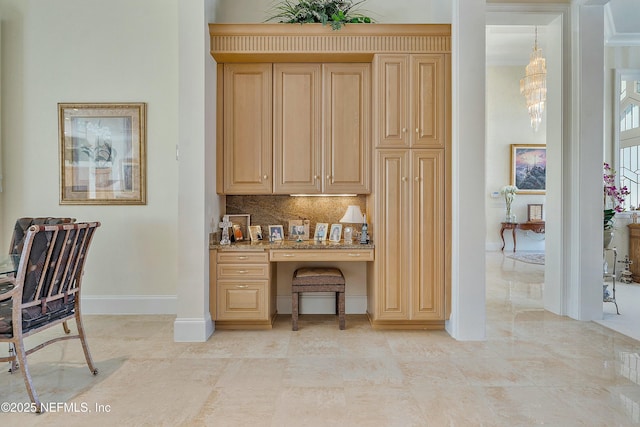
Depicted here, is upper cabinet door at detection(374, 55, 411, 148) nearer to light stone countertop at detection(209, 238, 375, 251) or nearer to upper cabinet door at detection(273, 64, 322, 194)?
upper cabinet door at detection(273, 64, 322, 194)

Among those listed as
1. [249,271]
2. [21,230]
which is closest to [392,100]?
[249,271]

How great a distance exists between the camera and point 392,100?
348 centimetres

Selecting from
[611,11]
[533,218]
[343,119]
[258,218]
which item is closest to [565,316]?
[343,119]

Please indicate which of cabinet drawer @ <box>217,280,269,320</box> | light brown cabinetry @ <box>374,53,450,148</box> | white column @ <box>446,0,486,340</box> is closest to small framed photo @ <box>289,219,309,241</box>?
cabinet drawer @ <box>217,280,269,320</box>

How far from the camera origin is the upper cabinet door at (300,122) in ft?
12.0

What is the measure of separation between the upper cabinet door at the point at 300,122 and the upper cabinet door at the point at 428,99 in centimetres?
92

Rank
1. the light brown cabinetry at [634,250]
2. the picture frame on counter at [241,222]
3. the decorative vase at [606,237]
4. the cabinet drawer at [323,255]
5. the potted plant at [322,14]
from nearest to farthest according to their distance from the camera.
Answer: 1. the potted plant at [322,14]
2. the cabinet drawer at [323,255]
3. the picture frame on counter at [241,222]
4. the decorative vase at [606,237]
5. the light brown cabinetry at [634,250]

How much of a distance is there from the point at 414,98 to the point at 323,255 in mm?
1704

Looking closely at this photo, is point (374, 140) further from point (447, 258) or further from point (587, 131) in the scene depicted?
point (587, 131)

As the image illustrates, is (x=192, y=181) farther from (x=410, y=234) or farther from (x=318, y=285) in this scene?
(x=410, y=234)

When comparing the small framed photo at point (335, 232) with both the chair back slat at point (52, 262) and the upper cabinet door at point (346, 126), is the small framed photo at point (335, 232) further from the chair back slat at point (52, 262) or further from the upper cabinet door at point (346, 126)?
the chair back slat at point (52, 262)

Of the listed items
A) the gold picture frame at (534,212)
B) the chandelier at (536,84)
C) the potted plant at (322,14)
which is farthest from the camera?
the gold picture frame at (534,212)

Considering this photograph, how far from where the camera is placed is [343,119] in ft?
12.0

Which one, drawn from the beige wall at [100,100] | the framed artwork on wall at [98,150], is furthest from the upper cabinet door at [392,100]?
the framed artwork on wall at [98,150]
